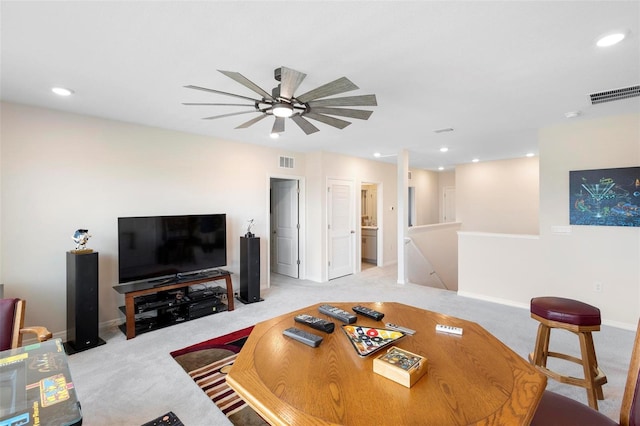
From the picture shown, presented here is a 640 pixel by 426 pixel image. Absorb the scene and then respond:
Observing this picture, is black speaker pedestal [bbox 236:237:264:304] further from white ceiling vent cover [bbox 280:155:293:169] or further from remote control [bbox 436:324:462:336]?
remote control [bbox 436:324:462:336]

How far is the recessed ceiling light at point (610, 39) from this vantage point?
6.16ft

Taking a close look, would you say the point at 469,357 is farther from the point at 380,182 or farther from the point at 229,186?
the point at 380,182

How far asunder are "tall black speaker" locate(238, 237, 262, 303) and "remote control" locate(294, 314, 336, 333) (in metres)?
2.78

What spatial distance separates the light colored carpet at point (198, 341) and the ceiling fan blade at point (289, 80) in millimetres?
2216

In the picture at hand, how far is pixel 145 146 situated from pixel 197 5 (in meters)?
2.79

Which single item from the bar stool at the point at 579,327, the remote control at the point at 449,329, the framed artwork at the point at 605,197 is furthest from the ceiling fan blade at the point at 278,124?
the framed artwork at the point at 605,197

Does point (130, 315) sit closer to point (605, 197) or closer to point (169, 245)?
point (169, 245)

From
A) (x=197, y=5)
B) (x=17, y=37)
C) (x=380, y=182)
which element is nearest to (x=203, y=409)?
(x=197, y=5)

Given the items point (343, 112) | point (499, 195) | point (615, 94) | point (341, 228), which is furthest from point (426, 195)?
point (343, 112)

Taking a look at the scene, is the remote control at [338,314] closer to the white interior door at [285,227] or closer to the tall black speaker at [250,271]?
the tall black speaker at [250,271]

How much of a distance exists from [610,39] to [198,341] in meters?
4.23

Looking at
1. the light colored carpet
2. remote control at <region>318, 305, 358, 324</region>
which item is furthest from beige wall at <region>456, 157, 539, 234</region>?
remote control at <region>318, 305, 358, 324</region>

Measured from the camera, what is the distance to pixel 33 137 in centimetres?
310

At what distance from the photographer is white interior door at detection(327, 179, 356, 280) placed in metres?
5.90
